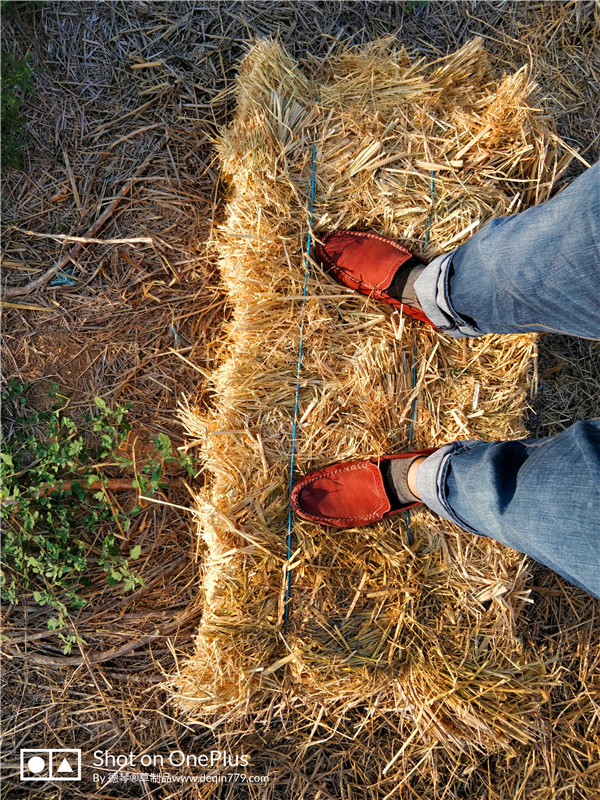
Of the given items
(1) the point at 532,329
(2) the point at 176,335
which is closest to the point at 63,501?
(2) the point at 176,335

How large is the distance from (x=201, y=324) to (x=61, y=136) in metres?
1.02

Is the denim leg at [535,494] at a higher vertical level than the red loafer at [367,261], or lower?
lower

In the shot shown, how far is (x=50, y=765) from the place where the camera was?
2033mm

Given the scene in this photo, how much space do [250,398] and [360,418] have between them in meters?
0.42

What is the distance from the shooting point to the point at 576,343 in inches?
91.1

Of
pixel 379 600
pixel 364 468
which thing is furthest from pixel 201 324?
pixel 379 600

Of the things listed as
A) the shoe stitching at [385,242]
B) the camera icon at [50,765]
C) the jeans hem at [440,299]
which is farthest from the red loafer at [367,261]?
the camera icon at [50,765]

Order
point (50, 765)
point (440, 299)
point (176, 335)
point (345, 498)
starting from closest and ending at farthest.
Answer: point (440, 299) < point (345, 498) < point (50, 765) < point (176, 335)

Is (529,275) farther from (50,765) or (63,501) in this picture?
(50,765)

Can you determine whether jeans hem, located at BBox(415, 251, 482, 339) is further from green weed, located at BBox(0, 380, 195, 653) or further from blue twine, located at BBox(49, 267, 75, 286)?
blue twine, located at BBox(49, 267, 75, 286)

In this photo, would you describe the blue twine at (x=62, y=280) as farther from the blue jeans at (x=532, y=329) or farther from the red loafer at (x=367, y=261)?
the blue jeans at (x=532, y=329)

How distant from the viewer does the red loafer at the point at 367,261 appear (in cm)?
195

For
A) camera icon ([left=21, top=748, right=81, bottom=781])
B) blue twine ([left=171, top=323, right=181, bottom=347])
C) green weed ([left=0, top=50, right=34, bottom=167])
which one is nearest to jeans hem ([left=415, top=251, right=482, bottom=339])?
blue twine ([left=171, top=323, right=181, bottom=347])

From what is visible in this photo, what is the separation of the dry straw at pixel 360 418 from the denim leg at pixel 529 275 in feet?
0.89
